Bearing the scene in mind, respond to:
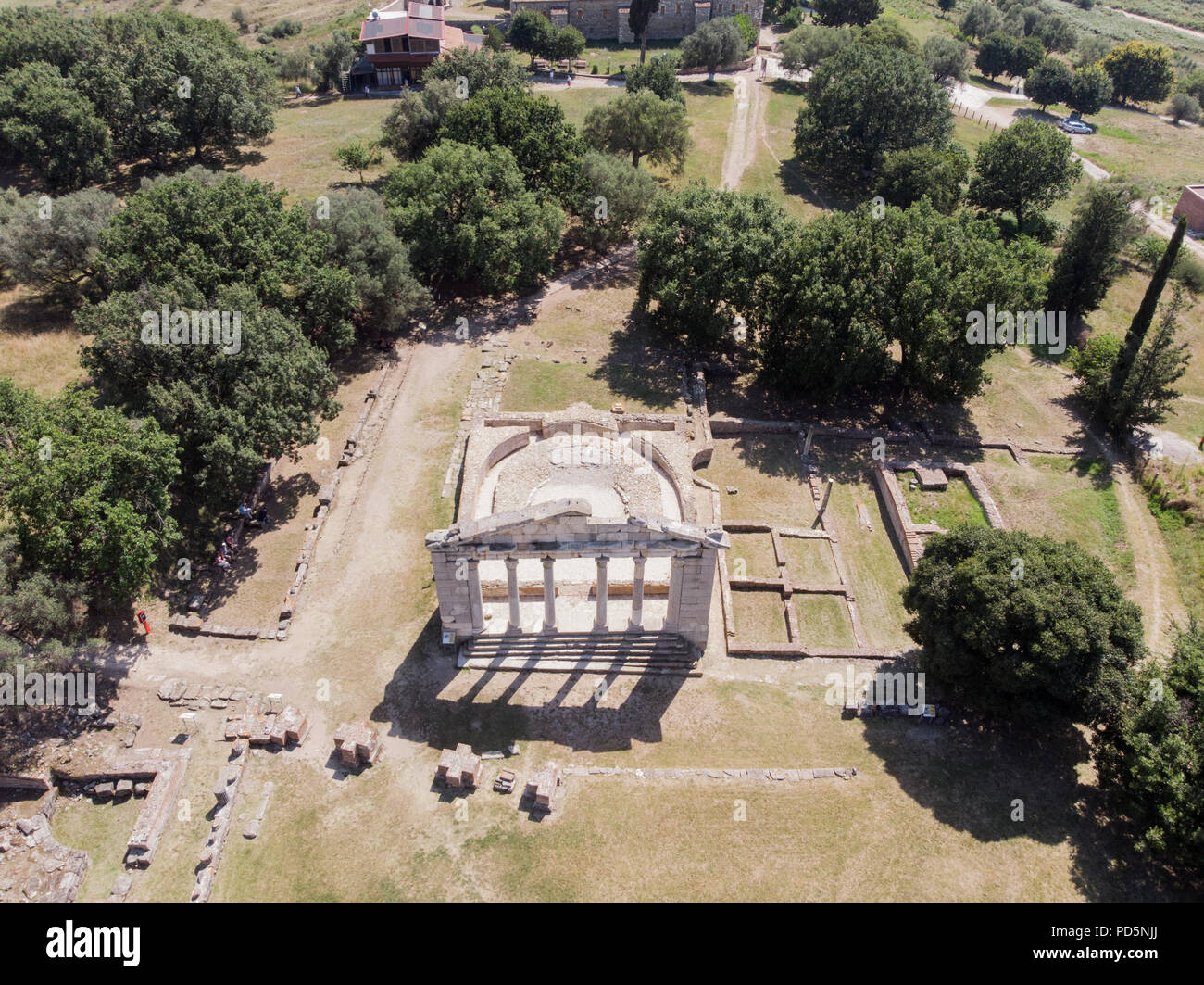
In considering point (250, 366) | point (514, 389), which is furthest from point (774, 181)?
point (250, 366)

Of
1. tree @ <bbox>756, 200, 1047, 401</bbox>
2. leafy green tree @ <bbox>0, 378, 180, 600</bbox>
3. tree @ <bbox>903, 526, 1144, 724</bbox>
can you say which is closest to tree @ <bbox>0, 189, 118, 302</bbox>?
leafy green tree @ <bbox>0, 378, 180, 600</bbox>

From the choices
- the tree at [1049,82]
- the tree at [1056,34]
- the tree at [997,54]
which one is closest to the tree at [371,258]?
the tree at [1049,82]

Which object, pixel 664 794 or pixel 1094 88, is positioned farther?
pixel 1094 88

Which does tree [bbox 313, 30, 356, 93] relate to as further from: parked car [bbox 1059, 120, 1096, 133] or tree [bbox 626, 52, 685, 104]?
parked car [bbox 1059, 120, 1096, 133]

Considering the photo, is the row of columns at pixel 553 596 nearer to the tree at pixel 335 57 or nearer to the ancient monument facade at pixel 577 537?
the ancient monument facade at pixel 577 537

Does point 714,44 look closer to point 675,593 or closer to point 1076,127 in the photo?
point 1076,127
